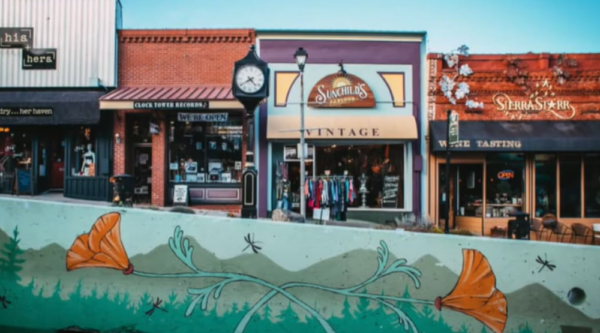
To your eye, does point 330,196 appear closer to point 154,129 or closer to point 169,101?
point 169,101

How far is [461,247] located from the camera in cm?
468

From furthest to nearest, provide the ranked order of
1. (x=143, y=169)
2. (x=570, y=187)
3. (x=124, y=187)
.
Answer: (x=143, y=169), (x=570, y=187), (x=124, y=187)

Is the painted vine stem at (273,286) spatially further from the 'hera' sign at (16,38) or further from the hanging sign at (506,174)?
the 'hera' sign at (16,38)

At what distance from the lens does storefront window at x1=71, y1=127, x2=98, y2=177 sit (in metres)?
14.6

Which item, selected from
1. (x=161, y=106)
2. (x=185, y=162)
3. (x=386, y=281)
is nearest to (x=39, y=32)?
(x=161, y=106)

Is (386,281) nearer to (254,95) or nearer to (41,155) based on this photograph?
(254,95)

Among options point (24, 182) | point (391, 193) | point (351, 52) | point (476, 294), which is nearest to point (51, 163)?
point (24, 182)

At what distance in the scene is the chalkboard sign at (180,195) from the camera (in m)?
14.3

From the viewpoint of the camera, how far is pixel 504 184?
14.2 m

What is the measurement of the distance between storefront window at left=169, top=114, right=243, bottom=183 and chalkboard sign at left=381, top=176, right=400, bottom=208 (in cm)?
507

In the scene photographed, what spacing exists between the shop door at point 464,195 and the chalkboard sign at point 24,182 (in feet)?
44.4

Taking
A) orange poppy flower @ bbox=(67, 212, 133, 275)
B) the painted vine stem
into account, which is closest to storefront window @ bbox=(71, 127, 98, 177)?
orange poppy flower @ bbox=(67, 212, 133, 275)

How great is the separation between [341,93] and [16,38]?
36.5ft

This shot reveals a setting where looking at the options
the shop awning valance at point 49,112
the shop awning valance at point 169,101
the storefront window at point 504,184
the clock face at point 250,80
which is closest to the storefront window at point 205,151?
the shop awning valance at point 169,101
